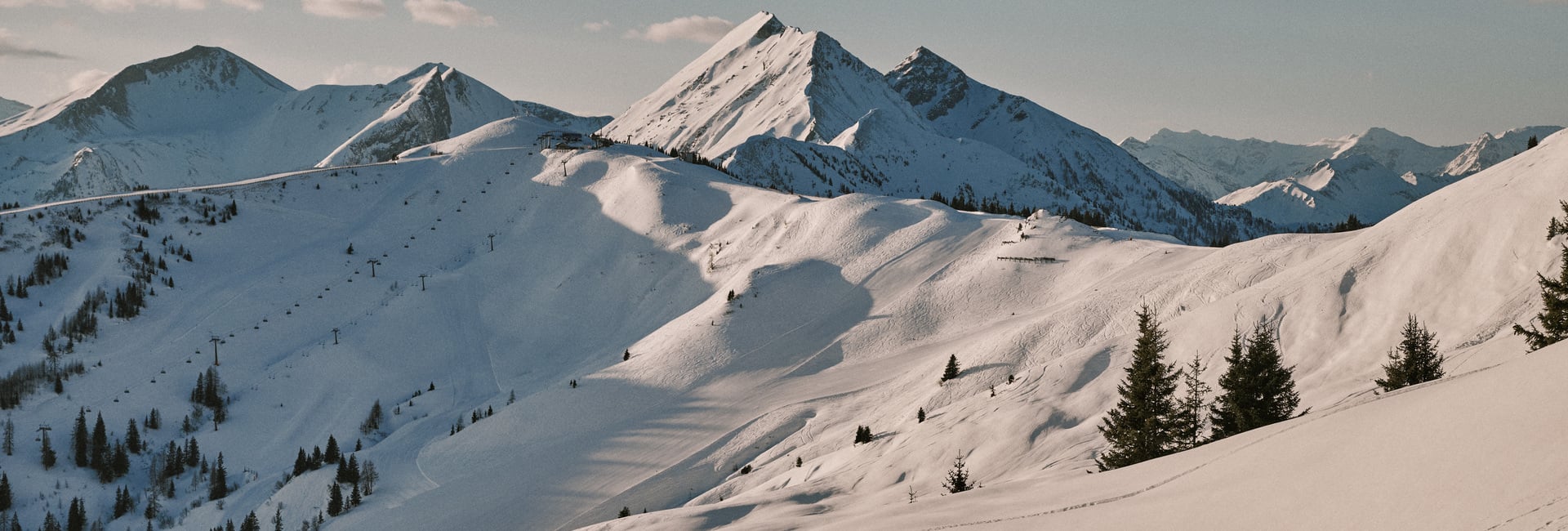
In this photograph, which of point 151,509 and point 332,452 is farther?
point 151,509

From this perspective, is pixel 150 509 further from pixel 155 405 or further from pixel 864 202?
pixel 864 202

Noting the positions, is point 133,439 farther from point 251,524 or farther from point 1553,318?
point 1553,318

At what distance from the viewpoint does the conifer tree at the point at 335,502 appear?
226 feet

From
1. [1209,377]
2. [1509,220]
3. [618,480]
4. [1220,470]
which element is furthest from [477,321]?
[1220,470]

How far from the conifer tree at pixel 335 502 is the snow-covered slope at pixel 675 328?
220 centimetres

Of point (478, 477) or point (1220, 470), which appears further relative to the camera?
point (478, 477)

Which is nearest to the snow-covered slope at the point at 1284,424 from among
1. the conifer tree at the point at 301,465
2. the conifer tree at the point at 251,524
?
the conifer tree at the point at 251,524

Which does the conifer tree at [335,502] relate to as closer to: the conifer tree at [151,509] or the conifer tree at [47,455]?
the conifer tree at [151,509]

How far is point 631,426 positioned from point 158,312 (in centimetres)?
8440

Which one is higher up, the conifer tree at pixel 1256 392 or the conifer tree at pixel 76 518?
the conifer tree at pixel 1256 392

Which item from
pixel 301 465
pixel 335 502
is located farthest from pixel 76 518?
pixel 335 502

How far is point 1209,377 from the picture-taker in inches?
1831

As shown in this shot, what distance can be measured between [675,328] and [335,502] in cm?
3467

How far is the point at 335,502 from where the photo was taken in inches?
2739
